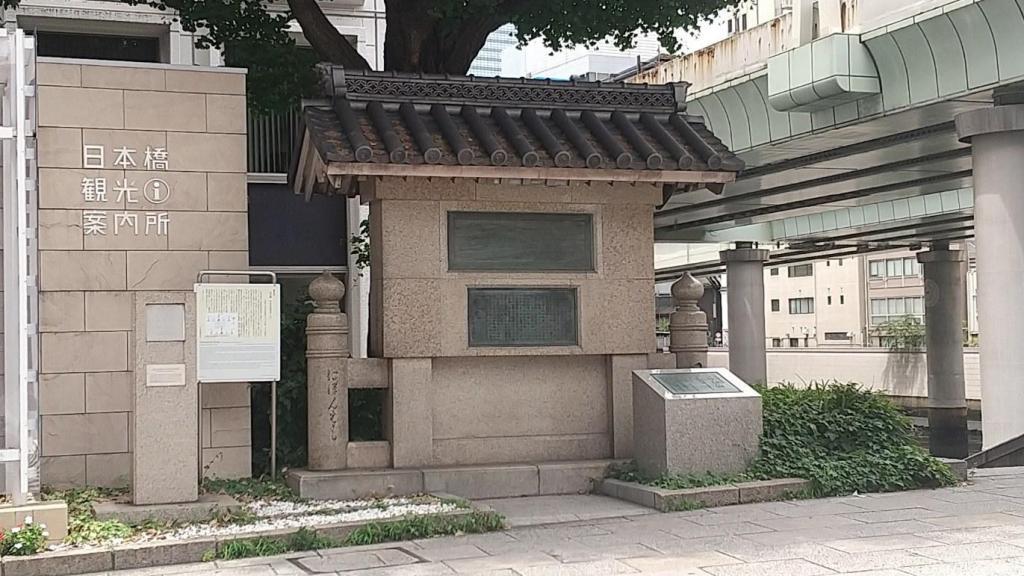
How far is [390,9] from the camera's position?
14.1 metres

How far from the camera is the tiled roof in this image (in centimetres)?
1000

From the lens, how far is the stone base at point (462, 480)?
9914 mm

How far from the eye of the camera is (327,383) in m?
10.4

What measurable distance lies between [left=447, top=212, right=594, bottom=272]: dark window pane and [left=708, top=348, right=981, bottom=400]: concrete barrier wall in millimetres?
31781

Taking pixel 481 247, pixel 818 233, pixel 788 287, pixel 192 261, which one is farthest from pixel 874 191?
pixel 788 287

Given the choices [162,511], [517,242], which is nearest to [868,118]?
[517,242]

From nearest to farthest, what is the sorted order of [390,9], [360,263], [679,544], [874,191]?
[679,544]
[390,9]
[360,263]
[874,191]

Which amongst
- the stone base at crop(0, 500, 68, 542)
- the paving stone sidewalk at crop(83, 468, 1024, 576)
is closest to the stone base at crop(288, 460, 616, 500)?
the paving stone sidewalk at crop(83, 468, 1024, 576)

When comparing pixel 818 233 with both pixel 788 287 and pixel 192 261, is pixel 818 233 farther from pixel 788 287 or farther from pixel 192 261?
pixel 788 287

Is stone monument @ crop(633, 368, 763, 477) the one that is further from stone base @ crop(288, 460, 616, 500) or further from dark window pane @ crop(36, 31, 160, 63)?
dark window pane @ crop(36, 31, 160, 63)

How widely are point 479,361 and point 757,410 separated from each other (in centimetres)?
275

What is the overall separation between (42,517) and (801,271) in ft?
207

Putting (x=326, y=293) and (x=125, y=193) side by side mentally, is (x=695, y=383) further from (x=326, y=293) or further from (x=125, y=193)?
(x=125, y=193)

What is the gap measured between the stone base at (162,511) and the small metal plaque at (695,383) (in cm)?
405
